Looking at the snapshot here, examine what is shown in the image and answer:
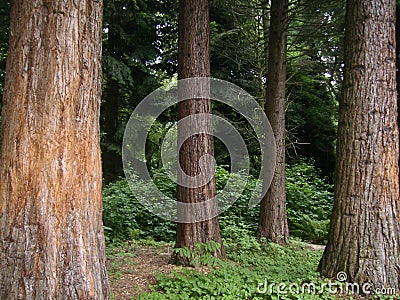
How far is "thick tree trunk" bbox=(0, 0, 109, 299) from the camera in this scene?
2.93m

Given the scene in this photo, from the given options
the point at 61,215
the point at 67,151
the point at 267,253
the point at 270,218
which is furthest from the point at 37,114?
the point at 270,218

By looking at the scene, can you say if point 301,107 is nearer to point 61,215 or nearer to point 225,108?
point 225,108

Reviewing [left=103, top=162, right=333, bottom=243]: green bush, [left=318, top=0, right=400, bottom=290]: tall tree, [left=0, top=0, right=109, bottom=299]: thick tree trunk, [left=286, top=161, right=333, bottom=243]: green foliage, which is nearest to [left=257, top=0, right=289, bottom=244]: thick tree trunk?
[left=103, top=162, right=333, bottom=243]: green bush

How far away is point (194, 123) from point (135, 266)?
84.5 inches

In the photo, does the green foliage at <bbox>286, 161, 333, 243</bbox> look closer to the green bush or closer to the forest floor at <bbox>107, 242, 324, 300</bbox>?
the green bush

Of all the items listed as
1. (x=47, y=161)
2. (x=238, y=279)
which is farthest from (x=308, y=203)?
(x=47, y=161)

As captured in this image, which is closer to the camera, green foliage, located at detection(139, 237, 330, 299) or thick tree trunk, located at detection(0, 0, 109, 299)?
thick tree trunk, located at detection(0, 0, 109, 299)

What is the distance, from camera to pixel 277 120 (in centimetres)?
760

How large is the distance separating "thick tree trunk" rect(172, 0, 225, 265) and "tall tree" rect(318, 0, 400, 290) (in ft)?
5.55

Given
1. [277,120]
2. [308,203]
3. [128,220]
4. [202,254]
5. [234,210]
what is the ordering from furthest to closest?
[308,203], [234,210], [128,220], [277,120], [202,254]

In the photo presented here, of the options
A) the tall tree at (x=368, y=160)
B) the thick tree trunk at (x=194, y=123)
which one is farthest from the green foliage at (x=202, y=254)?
the tall tree at (x=368, y=160)

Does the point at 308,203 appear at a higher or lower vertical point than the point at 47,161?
lower

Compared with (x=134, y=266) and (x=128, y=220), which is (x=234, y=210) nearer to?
(x=128, y=220)

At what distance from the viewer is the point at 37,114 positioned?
9.82 feet
